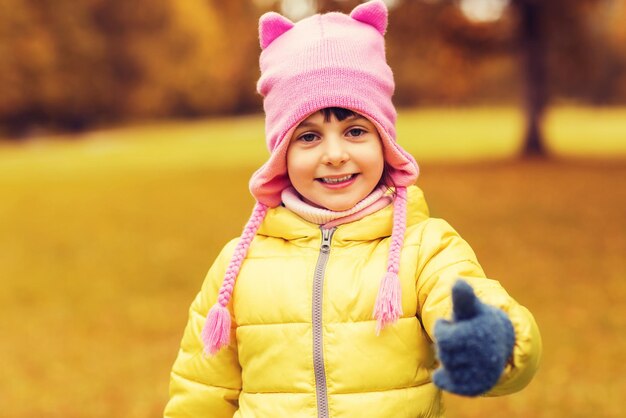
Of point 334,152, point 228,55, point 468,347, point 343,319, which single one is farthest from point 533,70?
point 468,347

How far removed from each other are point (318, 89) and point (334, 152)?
16 centimetres

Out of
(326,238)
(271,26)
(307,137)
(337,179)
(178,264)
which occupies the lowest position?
(178,264)

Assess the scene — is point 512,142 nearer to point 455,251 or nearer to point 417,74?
point 417,74

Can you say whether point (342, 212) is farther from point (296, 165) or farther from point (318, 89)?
point (318, 89)

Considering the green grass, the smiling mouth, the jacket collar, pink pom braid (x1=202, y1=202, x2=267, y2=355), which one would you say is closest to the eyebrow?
the smiling mouth

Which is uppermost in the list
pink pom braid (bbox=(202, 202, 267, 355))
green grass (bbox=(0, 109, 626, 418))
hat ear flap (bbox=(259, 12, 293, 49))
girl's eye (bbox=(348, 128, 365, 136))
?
hat ear flap (bbox=(259, 12, 293, 49))

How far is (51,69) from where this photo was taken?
95.7 ft

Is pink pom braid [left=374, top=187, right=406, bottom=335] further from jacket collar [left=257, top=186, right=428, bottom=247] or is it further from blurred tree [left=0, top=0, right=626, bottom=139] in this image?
blurred tree [left=0, top=0, right=626, bottom=139]

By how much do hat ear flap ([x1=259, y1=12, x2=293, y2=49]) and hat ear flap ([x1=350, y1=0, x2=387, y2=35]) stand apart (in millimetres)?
182

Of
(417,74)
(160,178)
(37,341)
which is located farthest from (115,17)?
(37,341)

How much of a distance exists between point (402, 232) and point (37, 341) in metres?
5.11

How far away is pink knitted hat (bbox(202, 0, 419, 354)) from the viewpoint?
7.28ft

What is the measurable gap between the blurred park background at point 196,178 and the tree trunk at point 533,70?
4cm

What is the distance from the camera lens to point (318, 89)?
7.26 feet
